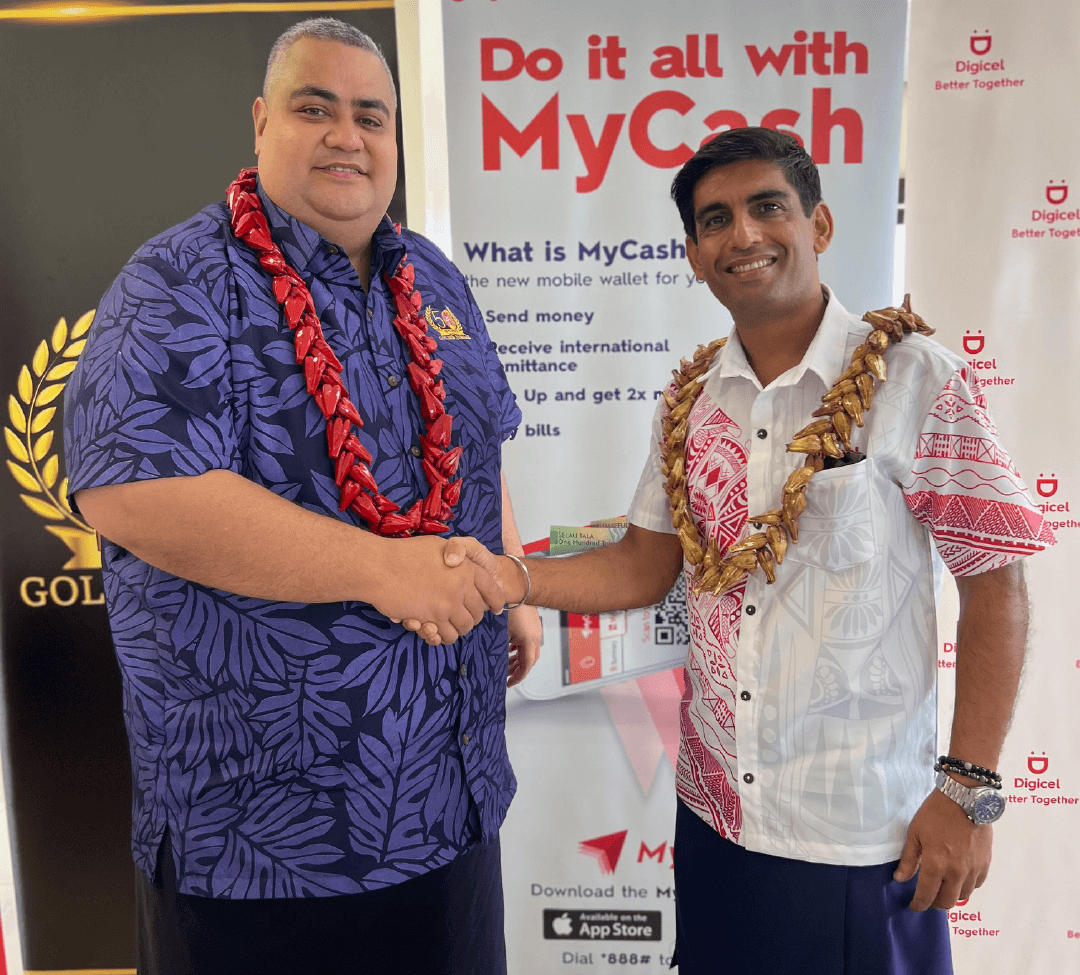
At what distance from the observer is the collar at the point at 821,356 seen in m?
1.70

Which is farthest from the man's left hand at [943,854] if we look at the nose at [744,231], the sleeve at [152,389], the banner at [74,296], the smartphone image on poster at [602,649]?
the banner at [74,296]

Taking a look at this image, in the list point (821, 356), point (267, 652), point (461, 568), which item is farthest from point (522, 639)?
point (821, 356)

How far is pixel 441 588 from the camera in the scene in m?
1.58

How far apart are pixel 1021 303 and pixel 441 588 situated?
2.23 m

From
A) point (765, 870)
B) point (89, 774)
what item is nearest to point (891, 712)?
point (765, 870)

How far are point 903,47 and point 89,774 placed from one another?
11.4 ft

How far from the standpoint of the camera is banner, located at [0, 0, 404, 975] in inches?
103

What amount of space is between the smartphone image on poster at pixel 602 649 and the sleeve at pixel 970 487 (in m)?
1.40

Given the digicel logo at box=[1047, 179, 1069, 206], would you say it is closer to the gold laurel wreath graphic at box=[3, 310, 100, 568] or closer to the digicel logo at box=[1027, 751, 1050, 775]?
the digicel logo at box=[1027, 751, 1050, 775]

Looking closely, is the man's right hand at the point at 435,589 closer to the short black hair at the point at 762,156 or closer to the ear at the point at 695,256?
the ear at the point at 695,256

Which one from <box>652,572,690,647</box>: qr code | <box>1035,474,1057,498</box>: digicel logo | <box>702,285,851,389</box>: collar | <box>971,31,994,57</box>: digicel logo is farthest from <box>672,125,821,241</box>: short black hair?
<box>1035,474,1057,498</box>: digicel logo

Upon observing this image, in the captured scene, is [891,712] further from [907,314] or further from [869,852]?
[907,314]

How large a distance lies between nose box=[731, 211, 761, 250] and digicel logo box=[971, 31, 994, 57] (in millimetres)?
1553

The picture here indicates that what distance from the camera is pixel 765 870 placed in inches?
67.0
